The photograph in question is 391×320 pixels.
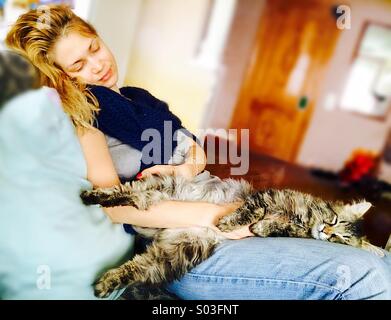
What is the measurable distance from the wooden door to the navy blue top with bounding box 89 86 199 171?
0.76ft

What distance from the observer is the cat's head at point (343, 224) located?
4.16ft

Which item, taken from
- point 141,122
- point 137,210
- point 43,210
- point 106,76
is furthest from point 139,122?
point 43,210

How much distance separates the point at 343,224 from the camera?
132 cm

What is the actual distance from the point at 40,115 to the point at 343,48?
0.92 metres

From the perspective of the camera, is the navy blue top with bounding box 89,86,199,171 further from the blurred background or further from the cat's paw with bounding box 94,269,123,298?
the cat's paw with bounding box 94,269,123,298

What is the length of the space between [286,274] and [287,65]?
0.65m

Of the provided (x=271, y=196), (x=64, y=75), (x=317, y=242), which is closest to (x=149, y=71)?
(x=64, y=75)

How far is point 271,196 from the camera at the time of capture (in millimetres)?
1267

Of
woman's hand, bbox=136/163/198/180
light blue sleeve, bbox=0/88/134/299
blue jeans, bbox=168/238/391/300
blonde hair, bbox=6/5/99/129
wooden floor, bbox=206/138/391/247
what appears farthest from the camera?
wooden floor, bbox=206/138/391/247

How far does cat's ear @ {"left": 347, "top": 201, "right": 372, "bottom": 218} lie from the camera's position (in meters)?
1.29

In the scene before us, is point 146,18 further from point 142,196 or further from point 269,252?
point 269,252

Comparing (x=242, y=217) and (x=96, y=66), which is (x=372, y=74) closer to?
(x=242, y=217)

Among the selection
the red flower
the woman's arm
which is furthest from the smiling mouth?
the red flower

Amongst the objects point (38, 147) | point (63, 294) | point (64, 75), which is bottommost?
point (63, 294)
